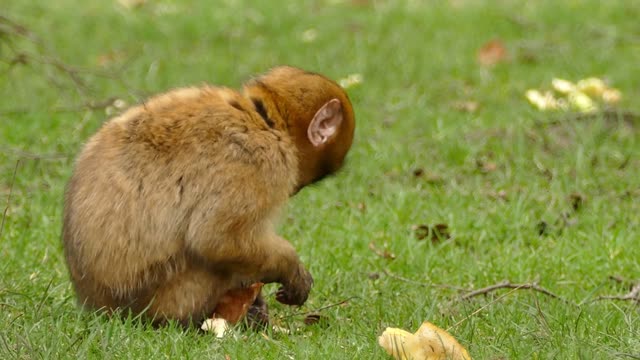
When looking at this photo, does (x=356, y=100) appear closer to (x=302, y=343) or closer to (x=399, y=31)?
(x=399, y=31)

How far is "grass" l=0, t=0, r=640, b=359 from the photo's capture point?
483cm

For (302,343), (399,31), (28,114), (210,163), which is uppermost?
(210,163)

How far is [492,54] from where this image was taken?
9680 millimetres

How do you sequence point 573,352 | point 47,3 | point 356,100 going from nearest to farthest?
point 573,352
point 356,100
point 47,3

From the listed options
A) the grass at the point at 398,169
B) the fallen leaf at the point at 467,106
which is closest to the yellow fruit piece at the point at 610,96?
the grass at the point at 398,169

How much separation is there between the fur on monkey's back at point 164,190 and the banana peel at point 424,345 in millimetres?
663

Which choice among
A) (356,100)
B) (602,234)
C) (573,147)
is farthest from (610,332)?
(356,100)

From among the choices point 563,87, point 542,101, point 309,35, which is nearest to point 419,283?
point 542,101

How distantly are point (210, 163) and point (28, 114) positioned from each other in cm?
394

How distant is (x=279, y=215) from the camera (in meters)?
4.87

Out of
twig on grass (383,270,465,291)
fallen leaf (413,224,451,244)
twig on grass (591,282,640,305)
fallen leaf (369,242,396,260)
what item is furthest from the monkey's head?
fallen leaf (413,224,451,244)

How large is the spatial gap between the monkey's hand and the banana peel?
1.99ft

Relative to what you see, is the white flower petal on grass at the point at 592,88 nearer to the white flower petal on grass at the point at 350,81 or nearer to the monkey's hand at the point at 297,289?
the white flower petal on grass at the point at 350,81

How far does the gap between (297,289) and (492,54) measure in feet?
16.5
